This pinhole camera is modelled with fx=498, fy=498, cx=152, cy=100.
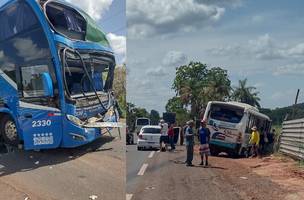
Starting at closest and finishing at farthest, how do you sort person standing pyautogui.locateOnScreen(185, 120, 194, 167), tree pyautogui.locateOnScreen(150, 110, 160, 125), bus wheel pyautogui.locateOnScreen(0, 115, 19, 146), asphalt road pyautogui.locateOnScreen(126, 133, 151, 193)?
tree pyautogui.locateOnScreen(150, 110, 160, 125), asphalt road pyautogui.locateOnScreen(126, 133, 151, 193), bus wheel pyautogui.locateOnScreen(0, 115, 19, 146), person standing pyautogui.locateOnScreen(185, 120, 194, 167)

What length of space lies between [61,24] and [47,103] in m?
0.50

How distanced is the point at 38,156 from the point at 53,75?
0.59 metres

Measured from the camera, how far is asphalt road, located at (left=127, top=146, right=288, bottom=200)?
13.7 feet

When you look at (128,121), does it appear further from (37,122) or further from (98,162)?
(37,122)

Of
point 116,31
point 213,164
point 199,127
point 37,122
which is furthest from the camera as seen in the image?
point 213,164

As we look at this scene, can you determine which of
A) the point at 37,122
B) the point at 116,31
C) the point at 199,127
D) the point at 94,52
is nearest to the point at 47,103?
the point at 37,122

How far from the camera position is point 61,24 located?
3.06 meters

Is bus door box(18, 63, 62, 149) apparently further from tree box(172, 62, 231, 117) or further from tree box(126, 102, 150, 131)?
tree box(172, 62, 231, 117)

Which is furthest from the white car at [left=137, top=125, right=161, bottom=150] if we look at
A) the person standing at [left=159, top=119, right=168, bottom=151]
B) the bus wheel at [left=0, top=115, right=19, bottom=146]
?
the bus wheel at [left=0, top=115, right=19, bottom=146]

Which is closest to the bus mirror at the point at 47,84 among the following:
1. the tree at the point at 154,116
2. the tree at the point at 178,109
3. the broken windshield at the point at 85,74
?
the broken windshield at the point at 85,74

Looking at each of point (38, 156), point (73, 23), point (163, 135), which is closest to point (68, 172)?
point (38, 156)

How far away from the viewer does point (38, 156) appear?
10.8ft

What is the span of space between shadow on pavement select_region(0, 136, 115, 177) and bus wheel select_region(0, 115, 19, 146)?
5cm

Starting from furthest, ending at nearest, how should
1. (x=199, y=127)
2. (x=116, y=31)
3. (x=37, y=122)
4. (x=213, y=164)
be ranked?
1. (x=213, y=164)
2. (x=199, y=127)
3. (x=37, y=122)
4. (x=116, y=31)
